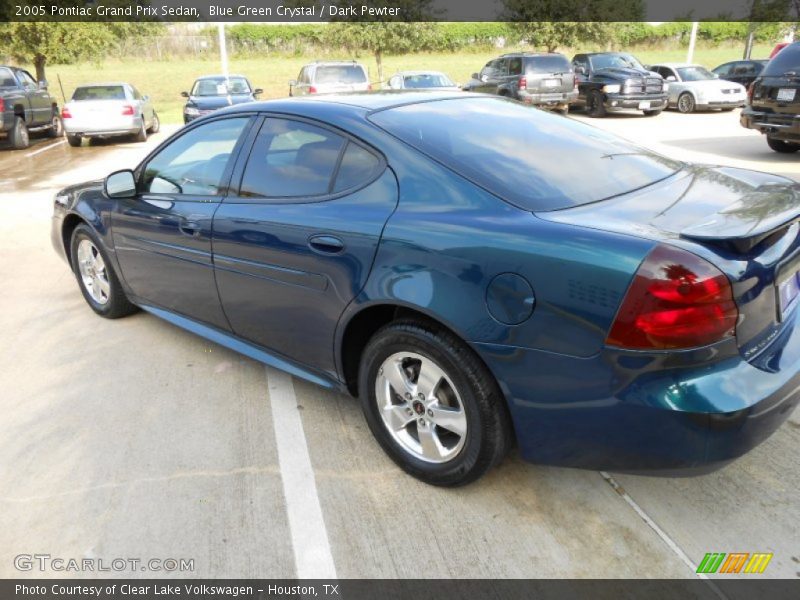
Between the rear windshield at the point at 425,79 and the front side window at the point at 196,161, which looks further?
the rear windshield at the point at 425,79

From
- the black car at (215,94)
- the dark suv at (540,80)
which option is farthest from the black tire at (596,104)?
the black car at (215,94)

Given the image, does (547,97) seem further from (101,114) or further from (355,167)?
(355,167)

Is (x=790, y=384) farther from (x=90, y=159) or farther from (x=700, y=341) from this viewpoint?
(x=90, y=159)

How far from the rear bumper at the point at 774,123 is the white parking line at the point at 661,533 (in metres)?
8.68

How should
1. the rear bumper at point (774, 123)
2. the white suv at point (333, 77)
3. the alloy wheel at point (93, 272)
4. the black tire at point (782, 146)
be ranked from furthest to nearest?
the white suv at point (333, 77) → the black tire at point (782, 146) → the rear bumper at point (774, 123) → the alloy wheel at point (93, 272)

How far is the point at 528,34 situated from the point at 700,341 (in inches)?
1269

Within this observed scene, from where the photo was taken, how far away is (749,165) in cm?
986

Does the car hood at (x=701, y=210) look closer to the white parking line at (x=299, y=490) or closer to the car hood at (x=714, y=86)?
the white parking line at (x=299, y=490)

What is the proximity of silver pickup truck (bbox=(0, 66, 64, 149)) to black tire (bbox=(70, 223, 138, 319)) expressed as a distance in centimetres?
1138

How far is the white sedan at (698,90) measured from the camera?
17.8 m

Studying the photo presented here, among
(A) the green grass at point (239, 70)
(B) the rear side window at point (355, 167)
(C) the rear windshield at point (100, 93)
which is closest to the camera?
(B) the rear side window at point (355, 167)

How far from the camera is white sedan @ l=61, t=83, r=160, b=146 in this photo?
592 inches

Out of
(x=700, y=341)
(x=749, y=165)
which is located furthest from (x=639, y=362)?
(x=749, y=165)

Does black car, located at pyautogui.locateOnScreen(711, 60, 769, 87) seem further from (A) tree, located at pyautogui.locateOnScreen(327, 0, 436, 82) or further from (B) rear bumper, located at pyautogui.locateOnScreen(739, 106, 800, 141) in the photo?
(A) tree, located at pyautogui.locateOnScreen(327, 0, 436, 82)
